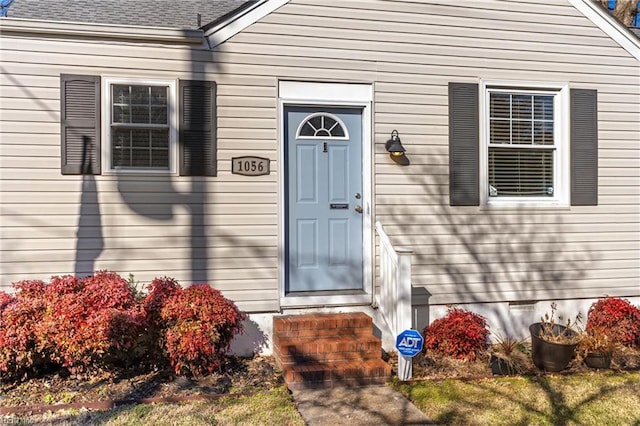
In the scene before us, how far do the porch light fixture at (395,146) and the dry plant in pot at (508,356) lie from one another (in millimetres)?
2225

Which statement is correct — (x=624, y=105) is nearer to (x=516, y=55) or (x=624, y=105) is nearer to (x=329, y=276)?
(x=516, y=55)

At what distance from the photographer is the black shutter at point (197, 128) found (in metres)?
5.42

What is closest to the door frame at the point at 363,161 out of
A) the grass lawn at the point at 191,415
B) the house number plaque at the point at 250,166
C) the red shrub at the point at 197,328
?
the house number plaque at the point at 250,166

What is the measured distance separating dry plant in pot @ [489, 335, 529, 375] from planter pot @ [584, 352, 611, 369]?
59 centimetres

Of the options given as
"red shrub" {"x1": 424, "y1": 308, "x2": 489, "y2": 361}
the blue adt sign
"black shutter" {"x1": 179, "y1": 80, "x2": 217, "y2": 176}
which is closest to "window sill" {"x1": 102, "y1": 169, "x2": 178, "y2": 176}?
"black shutter" {"x1": 179, "y1": 80, "x2": 217, "y2": 176}

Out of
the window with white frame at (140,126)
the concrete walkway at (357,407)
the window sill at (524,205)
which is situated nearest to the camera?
the concrete walkway at (357,407)

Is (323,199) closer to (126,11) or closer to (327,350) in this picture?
(327,350)

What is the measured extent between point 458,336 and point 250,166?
8.96ft

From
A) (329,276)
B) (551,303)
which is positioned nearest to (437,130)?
(329,276)

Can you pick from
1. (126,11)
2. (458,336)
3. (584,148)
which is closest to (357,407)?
(458,336)

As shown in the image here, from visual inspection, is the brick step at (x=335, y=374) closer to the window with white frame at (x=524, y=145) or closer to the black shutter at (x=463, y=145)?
the black shutter at (x=463, y=145)

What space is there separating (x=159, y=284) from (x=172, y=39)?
2386mm

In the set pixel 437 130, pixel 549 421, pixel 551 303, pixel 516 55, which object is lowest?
pixel 549 421

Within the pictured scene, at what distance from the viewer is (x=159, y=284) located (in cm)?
500
